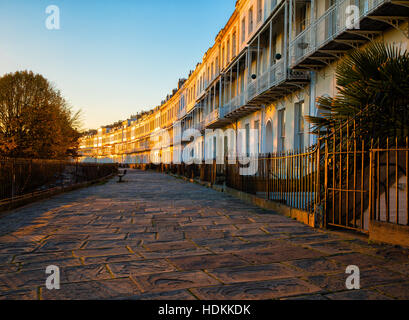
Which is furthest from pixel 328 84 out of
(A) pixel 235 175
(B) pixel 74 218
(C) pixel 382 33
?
(B) pixel 74 218

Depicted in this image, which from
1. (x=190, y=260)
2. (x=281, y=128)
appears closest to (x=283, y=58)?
(x=281, y=128)

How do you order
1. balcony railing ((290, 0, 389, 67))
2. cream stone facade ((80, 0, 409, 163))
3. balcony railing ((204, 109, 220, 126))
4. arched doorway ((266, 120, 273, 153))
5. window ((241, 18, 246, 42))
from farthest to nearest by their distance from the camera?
balcony railing ((204, 109, 220, 126)) → window ((241, 18, 246, 42)) → arched doorway ((266, 120, 273, 153)) → cream stone facade ((80, 0, 409, 163)) → balcony railing ((290, 0, 389, 67))

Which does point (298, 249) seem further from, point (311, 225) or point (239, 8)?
point (239, 8)

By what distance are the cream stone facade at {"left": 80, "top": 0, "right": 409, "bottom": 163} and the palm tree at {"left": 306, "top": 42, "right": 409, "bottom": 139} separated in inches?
102

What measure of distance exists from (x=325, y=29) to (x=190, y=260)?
31.9 feet

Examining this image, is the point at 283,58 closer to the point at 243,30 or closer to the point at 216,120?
the point at 243,30

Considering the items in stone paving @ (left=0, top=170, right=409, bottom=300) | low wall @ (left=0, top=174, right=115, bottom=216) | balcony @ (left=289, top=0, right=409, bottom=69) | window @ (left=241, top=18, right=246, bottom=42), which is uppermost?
window @ (left=241, top=18, right=246, bottom=42)

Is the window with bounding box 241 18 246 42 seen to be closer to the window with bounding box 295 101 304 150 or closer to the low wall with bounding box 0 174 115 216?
the window with bounding box 295 101 304 150

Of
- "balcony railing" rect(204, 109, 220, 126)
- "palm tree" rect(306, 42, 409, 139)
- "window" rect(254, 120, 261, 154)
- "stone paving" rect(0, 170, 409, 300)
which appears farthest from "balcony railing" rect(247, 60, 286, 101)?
"stone paving" rect(0, 170, 409, 300)

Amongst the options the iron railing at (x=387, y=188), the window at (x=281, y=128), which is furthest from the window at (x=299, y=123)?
the iron railing at (x=387, y=188)

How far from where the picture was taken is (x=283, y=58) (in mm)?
14664

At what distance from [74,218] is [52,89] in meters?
23.3

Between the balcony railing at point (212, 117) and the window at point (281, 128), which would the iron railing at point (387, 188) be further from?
the balcony railing at point (212, 117)

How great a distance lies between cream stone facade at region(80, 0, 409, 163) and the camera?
9.88 metres
